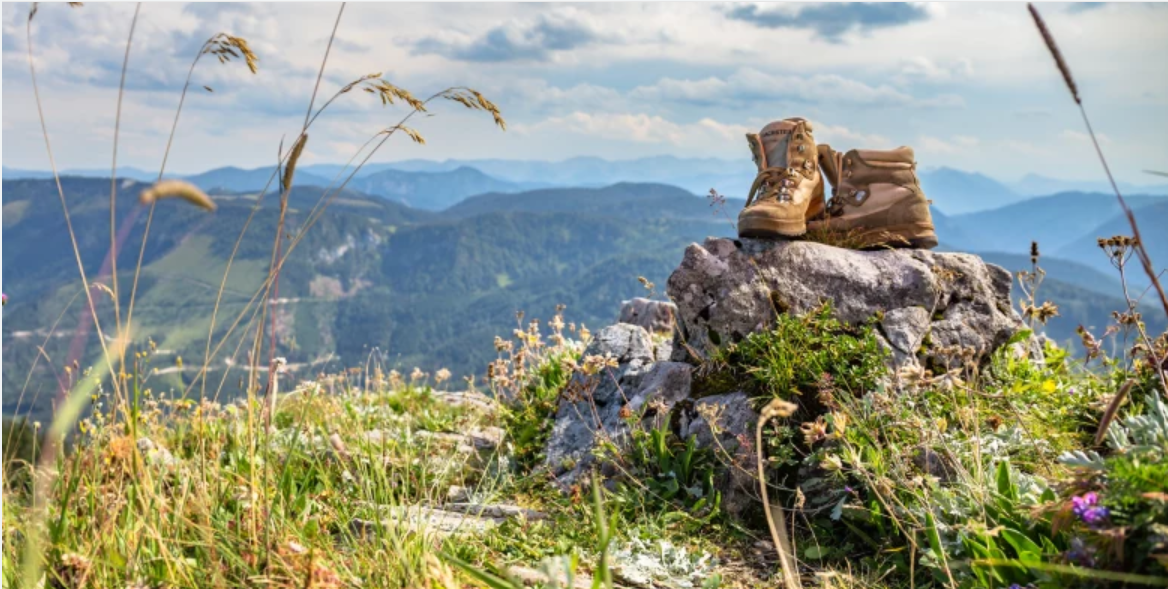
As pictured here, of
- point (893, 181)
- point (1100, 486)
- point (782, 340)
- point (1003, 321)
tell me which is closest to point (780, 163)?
point (893, 181)

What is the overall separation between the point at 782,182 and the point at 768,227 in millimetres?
446

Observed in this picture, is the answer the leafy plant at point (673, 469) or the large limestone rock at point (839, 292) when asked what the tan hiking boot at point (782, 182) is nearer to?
the large limestone rock at point (839, 292)

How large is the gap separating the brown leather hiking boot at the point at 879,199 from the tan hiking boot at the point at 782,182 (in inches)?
9.9

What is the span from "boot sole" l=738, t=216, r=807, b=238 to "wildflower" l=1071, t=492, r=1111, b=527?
3.65 metres

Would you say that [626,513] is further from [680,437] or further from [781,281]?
[781,281]

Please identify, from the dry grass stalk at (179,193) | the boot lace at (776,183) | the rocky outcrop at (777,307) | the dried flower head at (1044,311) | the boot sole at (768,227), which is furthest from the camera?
the boot lace at (776,183)

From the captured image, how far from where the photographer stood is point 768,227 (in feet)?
20.6

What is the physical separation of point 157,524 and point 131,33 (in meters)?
2.31

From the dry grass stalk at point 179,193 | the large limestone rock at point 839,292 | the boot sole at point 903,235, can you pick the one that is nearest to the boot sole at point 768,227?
the large limestone rock at point 839,292

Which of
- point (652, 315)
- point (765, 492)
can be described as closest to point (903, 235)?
point (652, 315)

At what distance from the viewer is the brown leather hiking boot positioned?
6.78m

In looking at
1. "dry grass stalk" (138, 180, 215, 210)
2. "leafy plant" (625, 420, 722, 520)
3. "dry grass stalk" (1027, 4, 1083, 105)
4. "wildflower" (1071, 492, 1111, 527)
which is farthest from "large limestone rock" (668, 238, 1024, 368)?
"dry grass stalk" (138, 180, 215, 210)

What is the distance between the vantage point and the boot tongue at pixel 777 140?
662 centimetres

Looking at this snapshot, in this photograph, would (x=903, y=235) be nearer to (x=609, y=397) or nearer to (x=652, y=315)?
(x=609, y=397)
